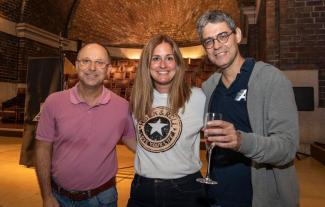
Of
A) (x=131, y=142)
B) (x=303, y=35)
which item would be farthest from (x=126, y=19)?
(x=131, y=142)

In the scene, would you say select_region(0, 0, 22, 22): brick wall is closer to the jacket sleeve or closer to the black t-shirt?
the black t-shirt

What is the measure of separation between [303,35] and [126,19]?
1134 centimetres

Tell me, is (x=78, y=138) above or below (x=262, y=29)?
below

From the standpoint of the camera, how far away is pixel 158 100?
1.98 meters

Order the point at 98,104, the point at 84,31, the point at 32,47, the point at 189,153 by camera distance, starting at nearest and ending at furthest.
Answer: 1. the point at 189,153
2. the point at 98,104
3. the point at 32,47
4. the point at 84,31

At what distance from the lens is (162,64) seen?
194cm

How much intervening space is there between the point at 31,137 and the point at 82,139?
3830 millimetres

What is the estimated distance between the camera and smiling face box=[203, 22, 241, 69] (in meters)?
1.70

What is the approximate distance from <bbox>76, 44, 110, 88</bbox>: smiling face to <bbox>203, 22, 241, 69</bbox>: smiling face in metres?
0.69

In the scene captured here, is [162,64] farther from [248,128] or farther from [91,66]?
[248,128]

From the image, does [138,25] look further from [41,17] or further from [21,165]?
[21,165]

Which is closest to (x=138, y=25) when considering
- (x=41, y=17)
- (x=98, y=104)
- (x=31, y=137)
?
(x=41, y=17)

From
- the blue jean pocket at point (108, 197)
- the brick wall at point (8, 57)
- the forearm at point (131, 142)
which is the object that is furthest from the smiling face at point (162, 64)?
the brick wall at point (8, 57)

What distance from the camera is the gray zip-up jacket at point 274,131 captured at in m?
1.41
